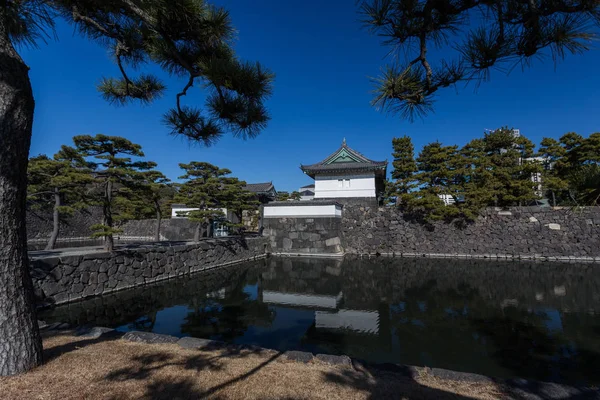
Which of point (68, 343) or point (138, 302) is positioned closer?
point (68, 343)

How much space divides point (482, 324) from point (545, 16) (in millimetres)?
4123

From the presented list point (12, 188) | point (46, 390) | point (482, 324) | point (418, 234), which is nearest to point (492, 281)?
point (482, 324)

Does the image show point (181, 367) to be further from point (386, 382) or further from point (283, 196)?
point (283, 196)

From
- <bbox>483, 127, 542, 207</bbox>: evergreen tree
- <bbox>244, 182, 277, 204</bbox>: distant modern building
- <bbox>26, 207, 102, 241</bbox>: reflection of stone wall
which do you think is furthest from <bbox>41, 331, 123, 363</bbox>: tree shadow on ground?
<bbox>244, 182, 277, 204</bbox>: distant modern building

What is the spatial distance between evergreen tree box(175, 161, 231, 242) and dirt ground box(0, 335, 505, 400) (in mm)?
7213

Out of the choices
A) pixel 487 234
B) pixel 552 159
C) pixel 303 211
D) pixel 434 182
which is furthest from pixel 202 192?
pixel 552 159

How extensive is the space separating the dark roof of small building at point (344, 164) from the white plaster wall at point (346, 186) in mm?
449

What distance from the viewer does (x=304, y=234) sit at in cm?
Answer: 1270

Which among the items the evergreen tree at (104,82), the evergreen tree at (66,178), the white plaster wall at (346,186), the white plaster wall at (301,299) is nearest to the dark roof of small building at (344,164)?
the white plaster wall at (346,186)

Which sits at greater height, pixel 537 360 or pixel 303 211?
pixel 303 211

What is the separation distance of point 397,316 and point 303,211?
28.6ft

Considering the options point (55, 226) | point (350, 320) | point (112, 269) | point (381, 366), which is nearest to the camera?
point (381, 366)

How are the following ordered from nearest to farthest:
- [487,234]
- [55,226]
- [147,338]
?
[147,338]
[55,226]
[487,234]

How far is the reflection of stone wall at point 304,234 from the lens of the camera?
40.8ft
